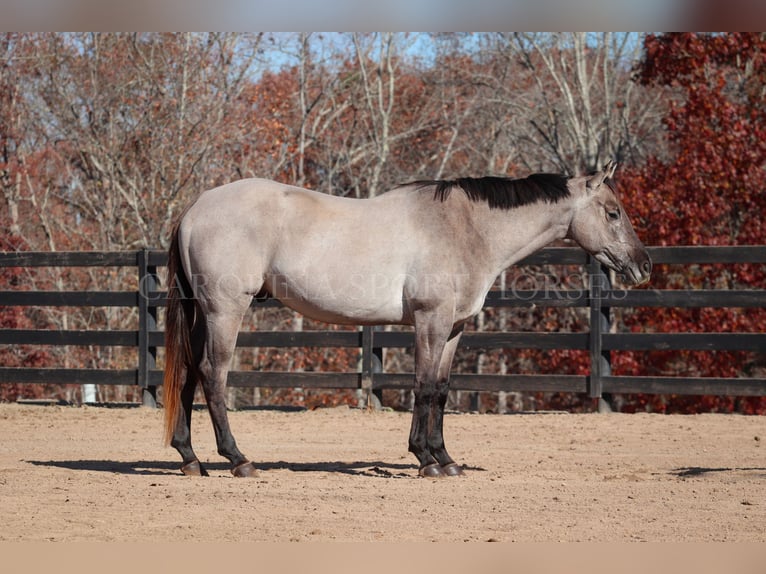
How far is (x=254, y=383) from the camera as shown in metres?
9.73

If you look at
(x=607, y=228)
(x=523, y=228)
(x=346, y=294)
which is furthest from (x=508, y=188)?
(x=346, y=294)

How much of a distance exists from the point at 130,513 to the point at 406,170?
14.7 m

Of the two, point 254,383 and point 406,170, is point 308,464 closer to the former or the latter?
point 254,383

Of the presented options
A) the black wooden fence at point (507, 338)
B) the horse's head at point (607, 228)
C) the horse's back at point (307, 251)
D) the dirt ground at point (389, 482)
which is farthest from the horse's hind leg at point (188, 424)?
the black wooden fence at point (507, 338)

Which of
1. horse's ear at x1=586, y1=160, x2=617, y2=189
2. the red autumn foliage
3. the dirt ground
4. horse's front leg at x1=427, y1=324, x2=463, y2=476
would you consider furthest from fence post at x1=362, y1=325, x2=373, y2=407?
Answer: the red autumn foliage

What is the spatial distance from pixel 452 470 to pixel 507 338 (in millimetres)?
3692

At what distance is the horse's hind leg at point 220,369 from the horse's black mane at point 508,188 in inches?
57.5

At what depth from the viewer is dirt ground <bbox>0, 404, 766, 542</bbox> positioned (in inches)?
161

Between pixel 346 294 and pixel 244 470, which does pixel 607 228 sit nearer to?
pixel 346 294

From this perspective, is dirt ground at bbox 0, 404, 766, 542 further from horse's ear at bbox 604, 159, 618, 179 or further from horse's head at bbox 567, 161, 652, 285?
horse's ear at bbox 604, 159, 618, 179

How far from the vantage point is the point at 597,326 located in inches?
359

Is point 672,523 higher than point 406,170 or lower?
lower

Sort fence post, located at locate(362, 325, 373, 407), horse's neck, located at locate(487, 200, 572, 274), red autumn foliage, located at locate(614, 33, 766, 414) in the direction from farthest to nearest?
red autumn foliage, located at locate(614, 33, 766, 414) → fence post, located at locate(362, 325, 373, 407) → horse's neck, located at locate(487, 200, 572, 274)

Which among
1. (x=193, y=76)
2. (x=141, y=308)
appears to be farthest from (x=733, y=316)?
(x=193, y=76)
